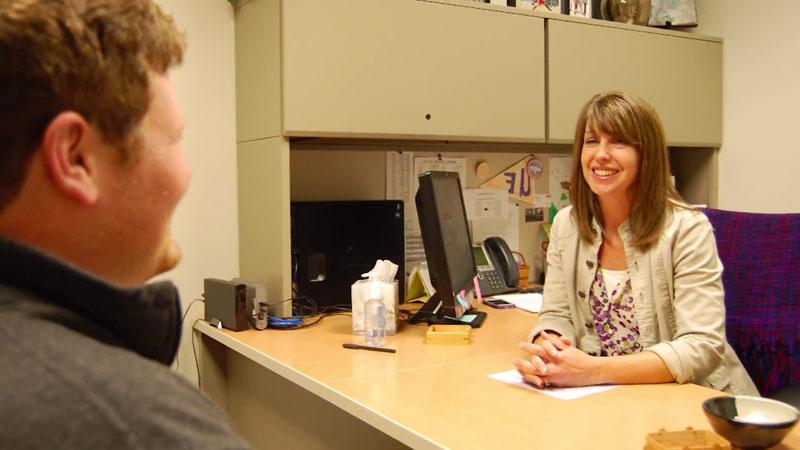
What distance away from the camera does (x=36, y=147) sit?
1.87ft

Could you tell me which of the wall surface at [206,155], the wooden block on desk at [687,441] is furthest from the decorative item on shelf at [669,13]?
the wooden block on desk at [687,441]

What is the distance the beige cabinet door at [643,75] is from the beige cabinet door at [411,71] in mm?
98

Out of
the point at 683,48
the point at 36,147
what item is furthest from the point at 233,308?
the point at 683,48

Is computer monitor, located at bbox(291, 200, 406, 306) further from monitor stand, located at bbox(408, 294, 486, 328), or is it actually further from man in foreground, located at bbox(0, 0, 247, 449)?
man in foreground, located at bbox(0, 0, 247, 449)

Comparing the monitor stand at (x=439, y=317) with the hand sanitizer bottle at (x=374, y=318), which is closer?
the hand sanitizer bottle at (x=374, y=318)

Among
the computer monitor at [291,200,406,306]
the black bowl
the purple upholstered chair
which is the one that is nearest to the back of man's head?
the black bowl

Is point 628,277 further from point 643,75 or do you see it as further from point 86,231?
point 86,231

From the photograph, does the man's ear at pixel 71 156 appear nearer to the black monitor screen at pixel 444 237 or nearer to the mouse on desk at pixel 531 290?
the black monitor screen at pixel 444 237

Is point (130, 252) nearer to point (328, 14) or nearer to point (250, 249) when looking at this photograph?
point (328, 14)

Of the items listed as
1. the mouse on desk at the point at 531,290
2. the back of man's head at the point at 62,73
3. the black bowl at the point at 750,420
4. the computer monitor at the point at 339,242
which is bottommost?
the mouse on desk at the point at 531,290

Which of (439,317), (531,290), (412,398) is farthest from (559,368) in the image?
(531,290)

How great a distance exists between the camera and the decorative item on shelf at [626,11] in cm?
292

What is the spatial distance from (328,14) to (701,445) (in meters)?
1.56

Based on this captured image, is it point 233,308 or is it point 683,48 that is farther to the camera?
point 683,48
